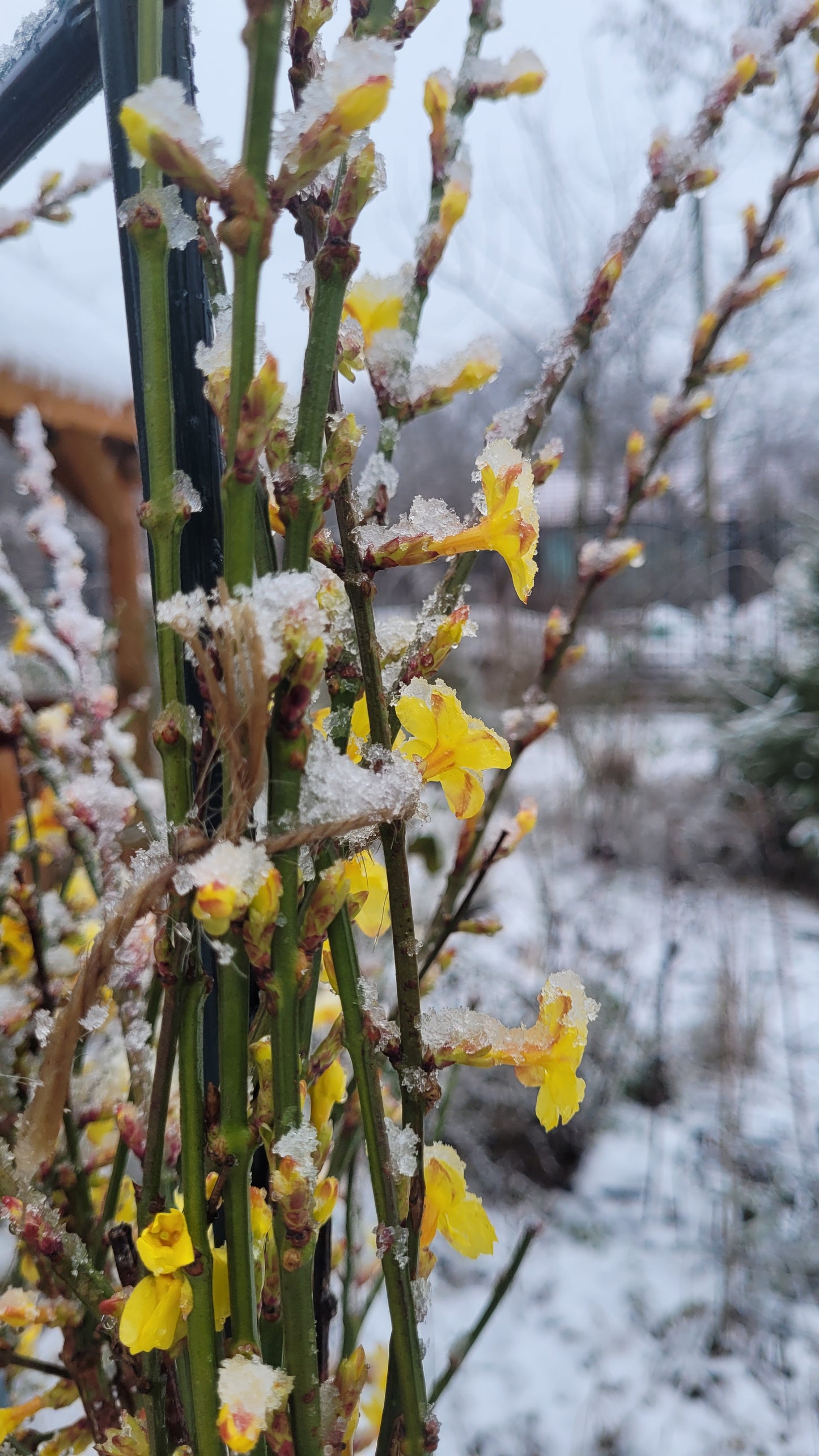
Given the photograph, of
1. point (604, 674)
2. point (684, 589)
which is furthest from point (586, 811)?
point (684, 589)

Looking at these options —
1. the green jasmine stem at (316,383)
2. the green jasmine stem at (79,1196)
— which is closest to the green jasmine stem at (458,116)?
the green jasmine stem at (316,383)

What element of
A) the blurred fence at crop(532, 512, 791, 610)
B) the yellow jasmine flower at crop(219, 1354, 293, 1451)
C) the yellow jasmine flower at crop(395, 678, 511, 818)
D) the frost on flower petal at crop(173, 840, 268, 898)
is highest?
the blurred fence at crop(532, 512, 791, 610)

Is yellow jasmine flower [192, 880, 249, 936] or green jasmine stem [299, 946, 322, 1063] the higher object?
yellow jasmine flower [192, 880, 249, 936]

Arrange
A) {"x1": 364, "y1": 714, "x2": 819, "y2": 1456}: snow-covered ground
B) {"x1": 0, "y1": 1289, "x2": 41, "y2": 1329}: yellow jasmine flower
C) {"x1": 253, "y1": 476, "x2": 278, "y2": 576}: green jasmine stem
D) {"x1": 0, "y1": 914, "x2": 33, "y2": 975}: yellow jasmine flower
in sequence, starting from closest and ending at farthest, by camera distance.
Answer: {"x1": 253, "y1": 476, "x2": 278, "y2": 576}: green jasmine stem, {"x1": 0, "y1": 1289, "x2": 41, "y2": 1329}: yellow jasmine flower, {"x1": 0, "y1": 914, "x2": 33, "y2": 975}: yellow jasmine flower, {"x1": 364, "y1": 714, "x2": 819, "y2": 1456}: snow-covered ground

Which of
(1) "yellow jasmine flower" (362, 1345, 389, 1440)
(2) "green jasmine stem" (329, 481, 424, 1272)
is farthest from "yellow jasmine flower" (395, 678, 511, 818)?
(1) "yellow jasmine flower" (362, 1345, 389, 1440)

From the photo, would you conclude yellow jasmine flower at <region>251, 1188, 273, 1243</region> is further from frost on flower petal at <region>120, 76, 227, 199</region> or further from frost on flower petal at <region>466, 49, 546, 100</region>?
frost on flower petal at <region>466, 49, 546, 100</region>

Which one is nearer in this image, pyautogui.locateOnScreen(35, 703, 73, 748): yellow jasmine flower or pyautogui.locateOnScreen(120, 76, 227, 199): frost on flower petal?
pyautogui.locateOnScreen(120, 76, 227, 199): frost on flower petal

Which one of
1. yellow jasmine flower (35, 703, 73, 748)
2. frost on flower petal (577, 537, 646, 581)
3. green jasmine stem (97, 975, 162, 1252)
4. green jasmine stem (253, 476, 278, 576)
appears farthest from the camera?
yellow jasmine flower (35, 703, 73, 748)
